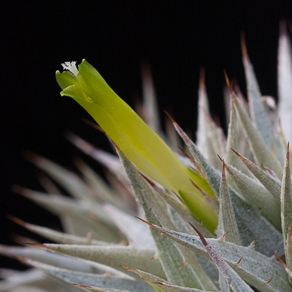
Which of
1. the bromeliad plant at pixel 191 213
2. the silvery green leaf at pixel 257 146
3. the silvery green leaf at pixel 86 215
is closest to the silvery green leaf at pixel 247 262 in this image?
the bromeliad plant at pixel 191 213

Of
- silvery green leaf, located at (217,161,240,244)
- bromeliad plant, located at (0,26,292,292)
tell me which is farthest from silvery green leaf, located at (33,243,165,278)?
silvery green leaf, located at (217,161,240,244)

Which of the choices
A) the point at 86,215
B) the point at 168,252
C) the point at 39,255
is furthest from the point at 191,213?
the point at 86,215

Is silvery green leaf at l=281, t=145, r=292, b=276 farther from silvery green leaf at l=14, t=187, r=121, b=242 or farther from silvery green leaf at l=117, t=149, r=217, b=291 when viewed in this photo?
silvery green leaf at l=14, t=187, r=121, b=242

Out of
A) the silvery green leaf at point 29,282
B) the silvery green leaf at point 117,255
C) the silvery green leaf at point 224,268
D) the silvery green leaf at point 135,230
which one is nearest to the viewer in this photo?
the silvery green leaf at point 224,268

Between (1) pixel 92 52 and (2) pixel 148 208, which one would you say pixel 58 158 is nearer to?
(1) pixel 92 52

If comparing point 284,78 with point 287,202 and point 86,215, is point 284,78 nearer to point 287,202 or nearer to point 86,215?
point 287,202

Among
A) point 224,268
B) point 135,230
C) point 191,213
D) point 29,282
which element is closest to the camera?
point 224,268

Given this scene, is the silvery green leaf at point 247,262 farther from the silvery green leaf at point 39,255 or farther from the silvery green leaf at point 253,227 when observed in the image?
the silvery green leaf at point 39,255

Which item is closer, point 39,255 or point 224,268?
point 224,268
